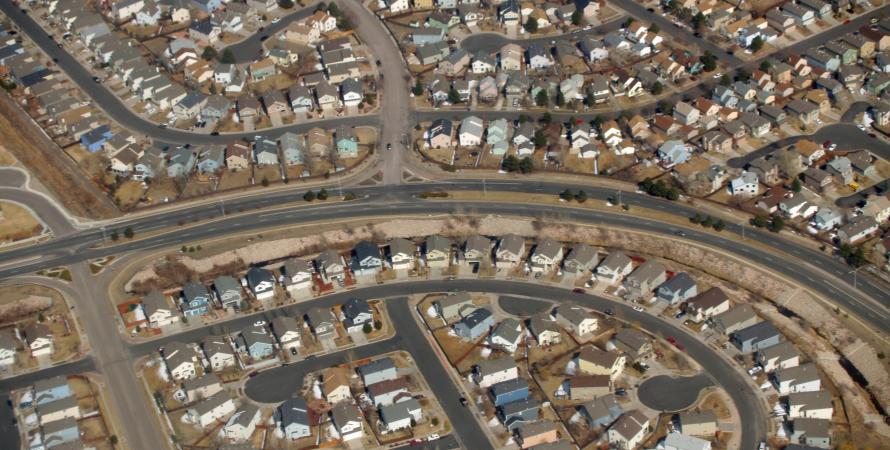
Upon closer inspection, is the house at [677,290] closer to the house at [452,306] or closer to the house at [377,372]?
the house at [452,306]

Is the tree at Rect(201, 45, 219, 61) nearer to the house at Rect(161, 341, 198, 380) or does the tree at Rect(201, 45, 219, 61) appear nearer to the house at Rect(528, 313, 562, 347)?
the house at Rect(161, 341, 198, 380)

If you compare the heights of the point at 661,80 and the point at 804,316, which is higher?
the point at 661,80

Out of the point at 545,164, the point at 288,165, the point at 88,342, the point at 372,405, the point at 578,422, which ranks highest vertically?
the point at 288,165

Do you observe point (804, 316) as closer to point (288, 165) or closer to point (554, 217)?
point (554, 217)

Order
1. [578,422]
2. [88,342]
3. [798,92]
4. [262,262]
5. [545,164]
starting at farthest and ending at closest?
[798,92] < [545,164] < [262,262] < [88,342] < [578,422]

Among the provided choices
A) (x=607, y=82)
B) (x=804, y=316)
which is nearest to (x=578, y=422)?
(x=804, y=316)

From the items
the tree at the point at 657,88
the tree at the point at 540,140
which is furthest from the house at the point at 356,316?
the tree at the point at 657,88

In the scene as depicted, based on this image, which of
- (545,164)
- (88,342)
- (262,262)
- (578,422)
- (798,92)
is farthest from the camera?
(798,92)
